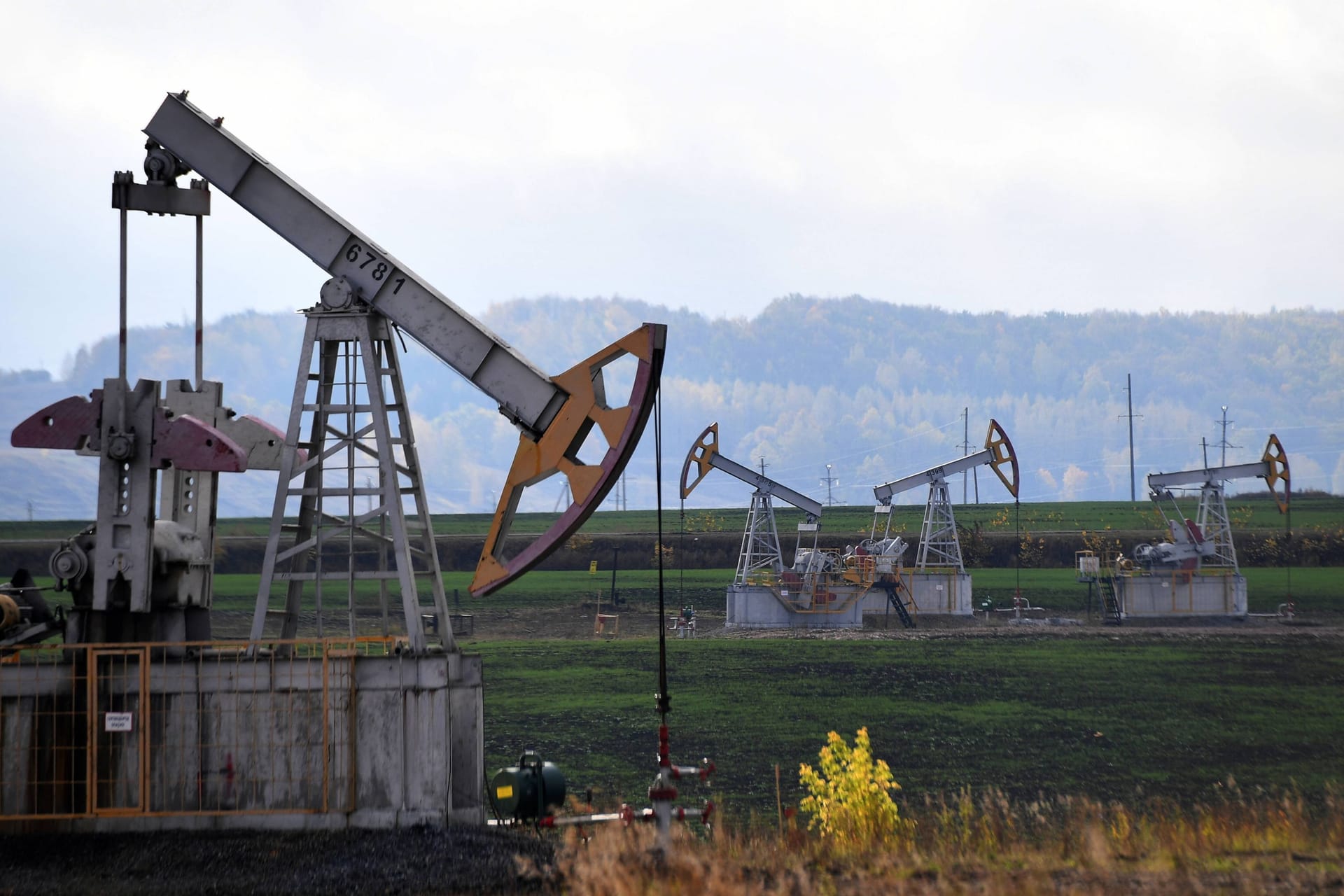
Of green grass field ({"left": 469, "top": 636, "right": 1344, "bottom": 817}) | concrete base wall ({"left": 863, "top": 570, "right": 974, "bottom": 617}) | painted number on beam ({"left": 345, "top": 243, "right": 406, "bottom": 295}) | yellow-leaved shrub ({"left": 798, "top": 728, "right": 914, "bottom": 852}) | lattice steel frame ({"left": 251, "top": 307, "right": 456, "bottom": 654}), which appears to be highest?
painted number on beam ({"left": 345, "top": 243, "right": 406, "bottom": 295})

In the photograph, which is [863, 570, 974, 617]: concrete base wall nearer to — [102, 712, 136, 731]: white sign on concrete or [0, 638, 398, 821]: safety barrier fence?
[0, 638, 398, 821]: safety barrier fence

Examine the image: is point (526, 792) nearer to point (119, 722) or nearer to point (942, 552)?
point (119, 722)

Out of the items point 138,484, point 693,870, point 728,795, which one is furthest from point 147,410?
point 728,795

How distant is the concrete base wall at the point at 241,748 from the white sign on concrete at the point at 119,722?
0.08 feet

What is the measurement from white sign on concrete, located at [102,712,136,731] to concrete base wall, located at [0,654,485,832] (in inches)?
1.0

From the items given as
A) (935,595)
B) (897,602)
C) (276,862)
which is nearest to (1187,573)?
(935,595)

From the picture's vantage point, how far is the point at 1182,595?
47.8 meters

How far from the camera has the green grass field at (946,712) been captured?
20.6 meters

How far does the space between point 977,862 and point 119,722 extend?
24.1 ft

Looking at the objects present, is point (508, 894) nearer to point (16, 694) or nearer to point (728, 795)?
point (16, 694)

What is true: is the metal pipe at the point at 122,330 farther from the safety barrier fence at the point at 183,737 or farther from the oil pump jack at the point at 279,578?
the safety barrier fence at the point at 183,737


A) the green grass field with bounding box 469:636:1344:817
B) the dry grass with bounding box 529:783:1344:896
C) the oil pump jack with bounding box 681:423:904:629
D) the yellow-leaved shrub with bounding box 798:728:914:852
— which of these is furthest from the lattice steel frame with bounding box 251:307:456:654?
the oil pump jack with bounding box 681:423:904:629

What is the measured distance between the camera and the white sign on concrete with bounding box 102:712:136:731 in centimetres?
1265

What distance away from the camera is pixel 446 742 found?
12641mm
